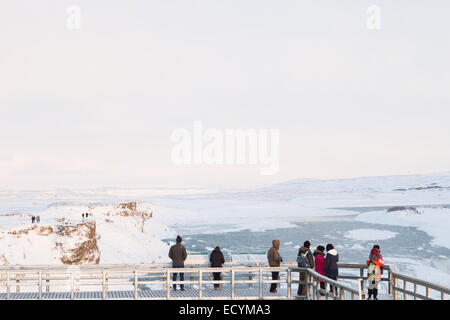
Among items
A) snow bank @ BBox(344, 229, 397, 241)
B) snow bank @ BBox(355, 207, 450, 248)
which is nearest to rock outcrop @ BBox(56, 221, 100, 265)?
snow bank @ BBox(344, 229, 397, 241)

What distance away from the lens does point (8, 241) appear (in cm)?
3647

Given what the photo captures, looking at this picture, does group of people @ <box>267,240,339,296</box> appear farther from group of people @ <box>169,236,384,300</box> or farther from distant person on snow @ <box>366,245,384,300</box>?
distant person on snow @ <box>366,245,384,300</box>

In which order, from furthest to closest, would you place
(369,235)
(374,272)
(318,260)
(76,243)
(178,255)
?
1. (369,235)
2. (76,243)
3. (178,255)
4. (318,260)
5. (374,272)

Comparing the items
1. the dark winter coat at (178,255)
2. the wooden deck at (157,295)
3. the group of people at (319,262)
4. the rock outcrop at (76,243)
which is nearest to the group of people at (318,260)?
the group of people at (319,262)

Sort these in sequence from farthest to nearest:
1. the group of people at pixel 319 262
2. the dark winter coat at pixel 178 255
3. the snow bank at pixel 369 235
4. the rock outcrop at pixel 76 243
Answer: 1. the snow bank at pixel 369 235
2. the rock outcrop at pixel 76 243
3. the dark winter coat at pixel 178 255
4. the group of people at pixel 319 262

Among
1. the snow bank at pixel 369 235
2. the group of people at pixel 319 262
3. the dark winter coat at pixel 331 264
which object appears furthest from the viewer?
the snow bank at pixel 369 235

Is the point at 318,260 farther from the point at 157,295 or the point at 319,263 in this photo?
the point at 157,295

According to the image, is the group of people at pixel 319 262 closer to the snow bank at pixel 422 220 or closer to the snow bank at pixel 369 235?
the snow bank at pixel 369 235

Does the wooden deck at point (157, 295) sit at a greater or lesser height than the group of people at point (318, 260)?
lesser

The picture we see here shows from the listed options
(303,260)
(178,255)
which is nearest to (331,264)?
(303,260)

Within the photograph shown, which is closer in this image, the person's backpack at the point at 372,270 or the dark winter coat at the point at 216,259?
the person's backpack at the point at 372,270

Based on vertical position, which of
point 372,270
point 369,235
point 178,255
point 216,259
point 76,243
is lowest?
point 369,235
